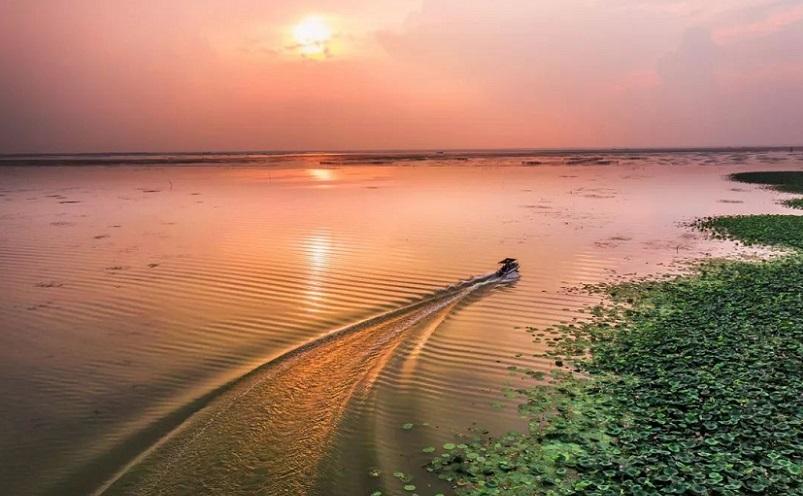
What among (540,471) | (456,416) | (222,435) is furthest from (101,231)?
(540,471)

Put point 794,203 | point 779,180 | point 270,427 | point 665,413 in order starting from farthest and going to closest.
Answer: point 779,180, point 794,203, point 270,427, point 665,413

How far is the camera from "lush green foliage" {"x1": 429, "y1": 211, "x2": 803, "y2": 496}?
7.01 metres

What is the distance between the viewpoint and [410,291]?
656 inches

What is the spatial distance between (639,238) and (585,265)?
7554 millimetres

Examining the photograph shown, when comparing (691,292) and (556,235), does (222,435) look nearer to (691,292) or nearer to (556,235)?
(691,292)

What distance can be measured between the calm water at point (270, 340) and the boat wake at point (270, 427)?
0.04 meters

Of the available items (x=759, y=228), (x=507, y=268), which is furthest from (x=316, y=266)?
(x=759, y=228)

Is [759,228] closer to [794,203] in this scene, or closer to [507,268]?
[507,268]

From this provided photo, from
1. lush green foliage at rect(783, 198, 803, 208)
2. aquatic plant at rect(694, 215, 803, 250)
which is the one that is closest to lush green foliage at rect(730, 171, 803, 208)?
lush green foliage at rect(783, 198, 803, 208)

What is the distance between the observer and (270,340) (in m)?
12.7

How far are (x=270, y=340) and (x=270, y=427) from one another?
4111mm

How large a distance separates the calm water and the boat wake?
0.04m

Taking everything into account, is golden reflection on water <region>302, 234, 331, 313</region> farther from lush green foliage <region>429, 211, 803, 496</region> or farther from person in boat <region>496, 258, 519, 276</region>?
lush green foliage <region>429, 211, 803, 496</region>

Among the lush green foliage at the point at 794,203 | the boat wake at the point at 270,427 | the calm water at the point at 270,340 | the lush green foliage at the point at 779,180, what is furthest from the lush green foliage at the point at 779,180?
the boat wake at the point at 270,427
